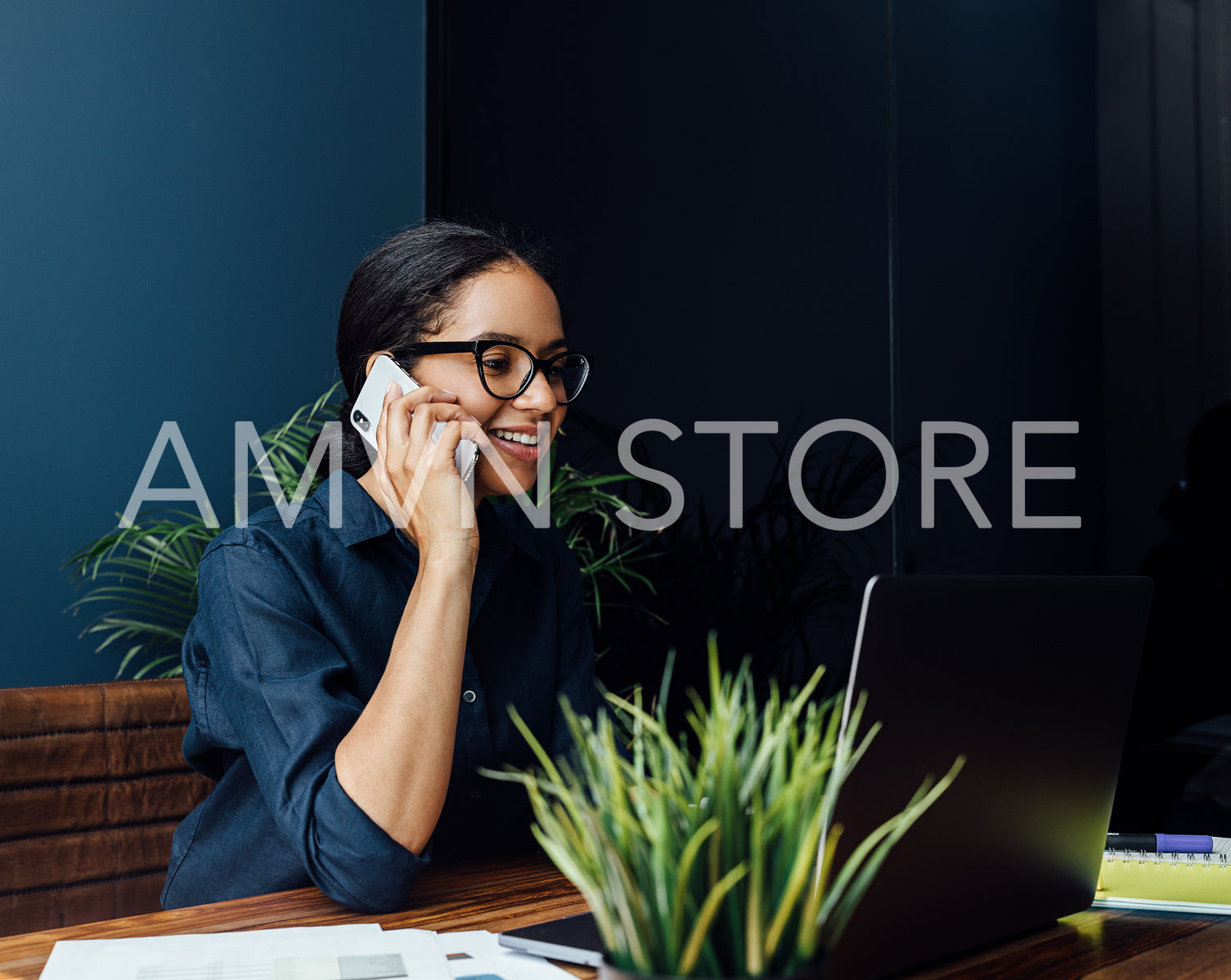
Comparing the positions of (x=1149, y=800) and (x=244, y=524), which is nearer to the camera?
(x=244, y=524)

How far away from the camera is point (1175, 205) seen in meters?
2.25

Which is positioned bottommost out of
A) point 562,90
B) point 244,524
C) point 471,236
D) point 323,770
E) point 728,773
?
point 323,770

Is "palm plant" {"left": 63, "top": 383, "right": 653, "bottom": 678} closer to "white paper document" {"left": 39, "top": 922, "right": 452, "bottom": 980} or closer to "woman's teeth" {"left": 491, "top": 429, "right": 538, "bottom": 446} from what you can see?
"woman's teeth" {"left": 491, "top": 429, "right": 538, "bottom": 446}

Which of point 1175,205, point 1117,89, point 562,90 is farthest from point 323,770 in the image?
point 562,90

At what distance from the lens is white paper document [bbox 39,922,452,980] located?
82 cm

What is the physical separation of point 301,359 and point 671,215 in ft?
3.51

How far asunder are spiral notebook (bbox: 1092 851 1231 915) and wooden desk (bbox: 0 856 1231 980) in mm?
19

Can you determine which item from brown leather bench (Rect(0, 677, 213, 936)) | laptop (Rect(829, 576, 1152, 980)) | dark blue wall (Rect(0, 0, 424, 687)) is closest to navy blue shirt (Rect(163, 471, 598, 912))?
brown leather bench (Rect(0, 677, 213, 936))

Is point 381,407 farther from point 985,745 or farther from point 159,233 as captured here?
point 159,233

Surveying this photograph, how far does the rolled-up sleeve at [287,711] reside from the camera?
1034 mm

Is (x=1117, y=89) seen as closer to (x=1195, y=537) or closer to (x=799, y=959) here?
(x=1195, y=537)

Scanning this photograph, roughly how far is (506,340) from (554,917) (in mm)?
733

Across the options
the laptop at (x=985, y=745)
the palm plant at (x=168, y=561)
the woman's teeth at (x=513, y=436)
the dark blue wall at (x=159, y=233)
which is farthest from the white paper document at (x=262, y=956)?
the dark blue wall at (x=159, y=233)

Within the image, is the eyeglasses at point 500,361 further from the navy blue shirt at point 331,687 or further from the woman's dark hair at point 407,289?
the navy blue shirt at point 331,687
